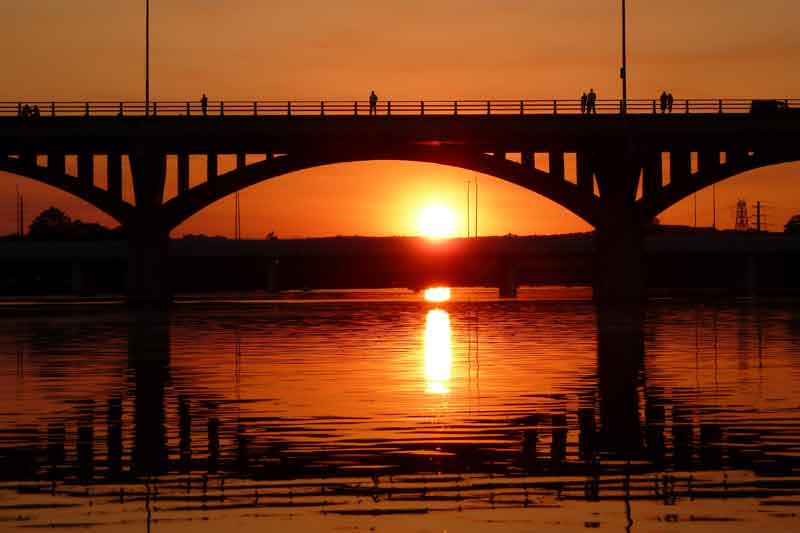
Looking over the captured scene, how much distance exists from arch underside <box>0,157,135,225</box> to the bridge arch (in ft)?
9.34

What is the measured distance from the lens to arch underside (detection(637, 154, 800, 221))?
303ft

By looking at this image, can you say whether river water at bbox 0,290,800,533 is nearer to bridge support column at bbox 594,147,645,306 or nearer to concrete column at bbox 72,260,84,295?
bridge support column at bbox 594,147,645,306

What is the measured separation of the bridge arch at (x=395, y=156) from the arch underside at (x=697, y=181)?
3.32 m

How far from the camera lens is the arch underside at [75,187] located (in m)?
90.6

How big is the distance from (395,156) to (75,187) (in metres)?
19.3

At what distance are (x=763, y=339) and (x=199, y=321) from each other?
29383mm

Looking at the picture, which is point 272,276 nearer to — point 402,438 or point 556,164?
point 556,164

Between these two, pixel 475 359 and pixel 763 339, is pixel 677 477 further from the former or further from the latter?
pixel 763 339

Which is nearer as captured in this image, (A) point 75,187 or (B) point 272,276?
(A) point 75,187

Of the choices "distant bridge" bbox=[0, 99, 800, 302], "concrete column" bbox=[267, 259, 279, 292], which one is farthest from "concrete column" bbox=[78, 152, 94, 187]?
"concrete column" bbox=[267, 259, 279, 292]

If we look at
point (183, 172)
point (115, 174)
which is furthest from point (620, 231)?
point (115, 174)

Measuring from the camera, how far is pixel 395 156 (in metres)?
95.6

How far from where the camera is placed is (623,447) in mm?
20578

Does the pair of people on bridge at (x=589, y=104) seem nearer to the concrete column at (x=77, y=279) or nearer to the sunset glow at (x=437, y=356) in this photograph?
the sunset glow at (x=437, y=356)
